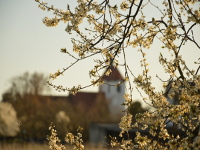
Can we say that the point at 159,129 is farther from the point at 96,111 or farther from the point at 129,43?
the point at 96,111

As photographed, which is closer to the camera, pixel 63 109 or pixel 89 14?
pixel 89 14

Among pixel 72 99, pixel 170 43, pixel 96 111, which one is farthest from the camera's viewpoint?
pixel 72 99

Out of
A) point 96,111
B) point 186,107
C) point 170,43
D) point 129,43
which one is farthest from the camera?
point 96,111

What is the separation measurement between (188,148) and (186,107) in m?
0.43

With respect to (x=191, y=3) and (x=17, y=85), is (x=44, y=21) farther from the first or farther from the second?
(x=17, y=85)

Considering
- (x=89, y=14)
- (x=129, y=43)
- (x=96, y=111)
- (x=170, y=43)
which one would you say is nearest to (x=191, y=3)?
(x=170, y=43)

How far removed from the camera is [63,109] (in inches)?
1465

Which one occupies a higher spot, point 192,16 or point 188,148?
point 192,16

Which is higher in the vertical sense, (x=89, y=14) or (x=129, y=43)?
(x=89, y=14)

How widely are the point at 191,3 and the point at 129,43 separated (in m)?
0.81

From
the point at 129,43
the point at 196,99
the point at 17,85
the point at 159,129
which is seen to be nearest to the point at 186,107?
the point at 196,99

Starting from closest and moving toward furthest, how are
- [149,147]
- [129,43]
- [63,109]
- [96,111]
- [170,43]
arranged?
[149,147] < [170,43] < [129,43] < [63,109] < [96,111]

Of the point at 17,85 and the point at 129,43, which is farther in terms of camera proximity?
the point at 17,85

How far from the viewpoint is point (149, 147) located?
4.21 m
